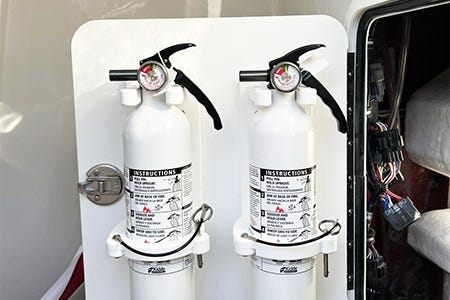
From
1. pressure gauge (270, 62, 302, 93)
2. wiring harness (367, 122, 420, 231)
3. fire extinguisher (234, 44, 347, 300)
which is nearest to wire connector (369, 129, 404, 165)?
wiring harness (367, 122, 420, 231)

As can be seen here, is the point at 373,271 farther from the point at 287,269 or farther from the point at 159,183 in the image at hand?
the point at 159,183

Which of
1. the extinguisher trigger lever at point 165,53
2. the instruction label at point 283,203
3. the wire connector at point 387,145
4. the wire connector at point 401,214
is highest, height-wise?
A: the extinguisher trigger lever at point 165,53

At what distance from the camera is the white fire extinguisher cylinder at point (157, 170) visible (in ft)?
2.94

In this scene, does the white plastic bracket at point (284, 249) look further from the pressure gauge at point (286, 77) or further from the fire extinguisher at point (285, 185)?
the pressure gauge at point (286, 77)

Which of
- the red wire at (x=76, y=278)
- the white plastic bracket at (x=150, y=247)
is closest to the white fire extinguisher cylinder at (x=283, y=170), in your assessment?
the white plastic bracket at (x=150, y=247)

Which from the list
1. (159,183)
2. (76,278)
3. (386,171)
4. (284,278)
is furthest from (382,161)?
(76,278)

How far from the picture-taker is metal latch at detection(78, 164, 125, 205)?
1.05m

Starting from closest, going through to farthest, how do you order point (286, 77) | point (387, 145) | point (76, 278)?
1. point (286, 77)
2. point (387, 145)
3. point (76, 278)

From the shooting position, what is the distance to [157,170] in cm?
90

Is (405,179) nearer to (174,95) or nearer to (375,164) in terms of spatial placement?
(375,164)

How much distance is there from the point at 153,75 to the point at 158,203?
0.71ft

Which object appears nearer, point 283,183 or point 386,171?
point 283,183

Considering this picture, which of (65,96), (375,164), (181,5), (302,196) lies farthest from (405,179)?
(65,96)

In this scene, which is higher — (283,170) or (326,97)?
(326,97)
